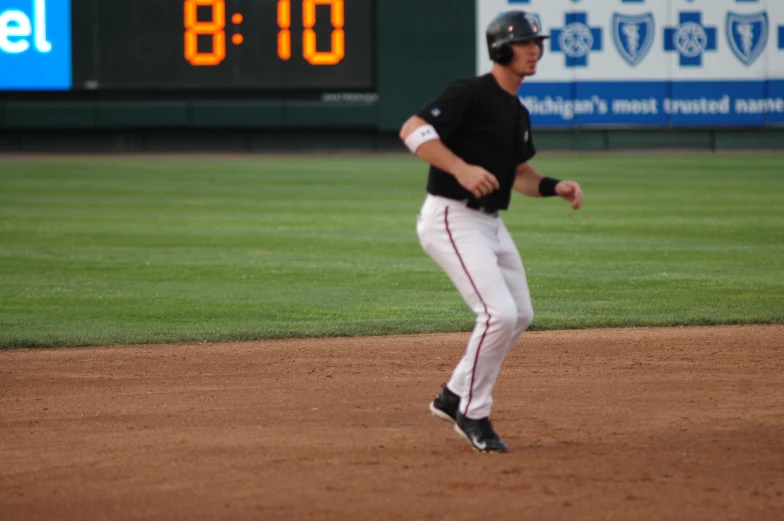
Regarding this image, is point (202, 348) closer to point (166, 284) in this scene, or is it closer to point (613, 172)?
point (166, 284)

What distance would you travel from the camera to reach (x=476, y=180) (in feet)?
13.8

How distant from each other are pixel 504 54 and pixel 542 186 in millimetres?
652

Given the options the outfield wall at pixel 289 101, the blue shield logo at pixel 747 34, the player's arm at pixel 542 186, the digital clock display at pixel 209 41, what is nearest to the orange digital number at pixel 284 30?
the digital clock display at pixel 209 41

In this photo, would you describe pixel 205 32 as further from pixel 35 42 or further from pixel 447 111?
pixel 447 111

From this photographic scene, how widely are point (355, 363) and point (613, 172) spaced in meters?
15.9

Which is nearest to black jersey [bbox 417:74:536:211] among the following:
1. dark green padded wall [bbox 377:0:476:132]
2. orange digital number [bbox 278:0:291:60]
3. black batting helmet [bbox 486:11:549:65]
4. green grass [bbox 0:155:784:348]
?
black batting helmet [bbox 486:11:549:65]

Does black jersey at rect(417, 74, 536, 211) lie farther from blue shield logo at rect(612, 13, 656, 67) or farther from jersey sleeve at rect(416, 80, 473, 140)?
blue shield logo at rect(612, 13, 656, 67)

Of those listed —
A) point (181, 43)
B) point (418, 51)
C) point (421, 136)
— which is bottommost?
point (421, 136)

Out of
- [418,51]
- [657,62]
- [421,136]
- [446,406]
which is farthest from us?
[657,62]

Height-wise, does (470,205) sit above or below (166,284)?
above

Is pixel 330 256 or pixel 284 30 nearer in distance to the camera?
pixel 330 256

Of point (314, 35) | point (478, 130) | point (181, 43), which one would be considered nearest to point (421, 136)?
point (478, 130)

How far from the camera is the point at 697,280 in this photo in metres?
9.75

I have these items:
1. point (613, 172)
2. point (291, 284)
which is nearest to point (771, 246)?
point (291, 284)
